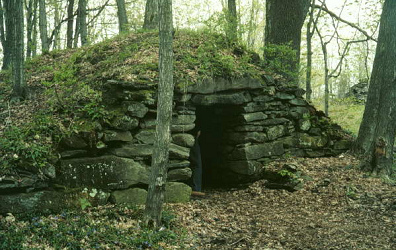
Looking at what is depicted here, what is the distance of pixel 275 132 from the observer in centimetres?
823

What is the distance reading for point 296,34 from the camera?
9.20m

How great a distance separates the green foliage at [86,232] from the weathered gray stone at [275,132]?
3989 mm

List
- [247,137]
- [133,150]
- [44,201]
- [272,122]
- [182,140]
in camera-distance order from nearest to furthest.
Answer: [44,201]
[133,150]
[182,140]
[247,137]
[272,122]

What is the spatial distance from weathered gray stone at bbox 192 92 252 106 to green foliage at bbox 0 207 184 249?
2886 mm

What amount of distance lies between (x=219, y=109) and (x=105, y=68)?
301 centimetres

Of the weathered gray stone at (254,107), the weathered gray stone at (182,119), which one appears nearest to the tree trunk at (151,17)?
the weathered gray stone at (254,107)

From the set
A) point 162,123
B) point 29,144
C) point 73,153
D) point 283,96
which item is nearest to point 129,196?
point 73,153

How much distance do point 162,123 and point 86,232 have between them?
5.92 feet

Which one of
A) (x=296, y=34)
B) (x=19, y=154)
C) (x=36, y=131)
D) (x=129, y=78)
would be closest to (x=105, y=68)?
(x=129, y=78)

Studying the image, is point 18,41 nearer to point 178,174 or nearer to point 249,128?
point 178,174

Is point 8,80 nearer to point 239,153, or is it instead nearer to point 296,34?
point 239,153

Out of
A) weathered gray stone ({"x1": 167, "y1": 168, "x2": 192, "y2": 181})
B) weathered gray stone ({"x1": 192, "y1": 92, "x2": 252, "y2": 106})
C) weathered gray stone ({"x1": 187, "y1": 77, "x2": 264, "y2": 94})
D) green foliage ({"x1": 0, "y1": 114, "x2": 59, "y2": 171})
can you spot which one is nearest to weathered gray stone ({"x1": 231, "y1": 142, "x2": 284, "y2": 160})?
weathered gray stone ({"x1": 192, "y1": 92, "x2": 252, "y2": 106})

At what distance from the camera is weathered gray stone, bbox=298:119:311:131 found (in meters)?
8.66

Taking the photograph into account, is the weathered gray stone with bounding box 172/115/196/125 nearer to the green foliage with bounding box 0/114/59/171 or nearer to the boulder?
the boulder
